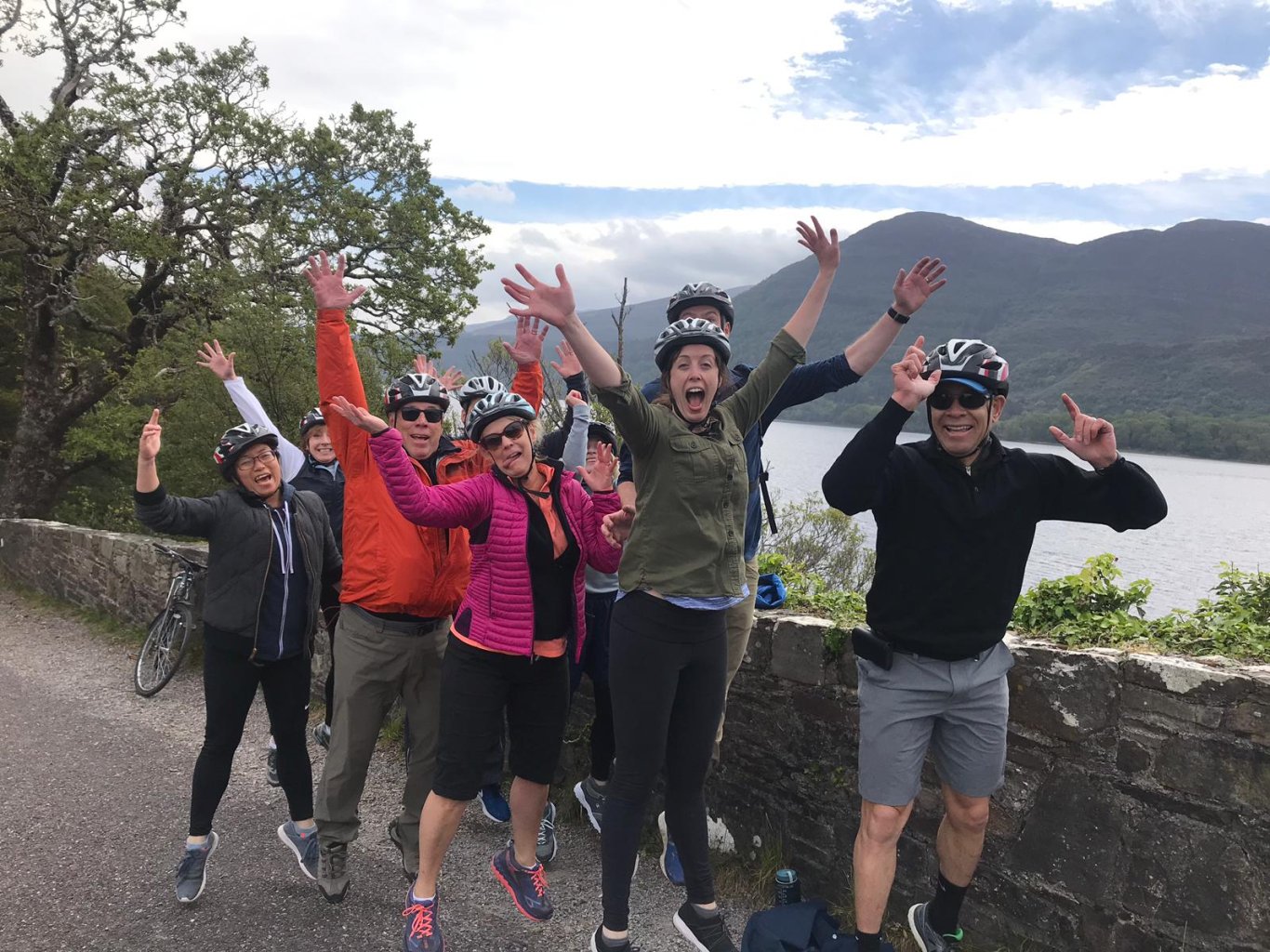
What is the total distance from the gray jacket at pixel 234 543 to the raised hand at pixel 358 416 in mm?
887

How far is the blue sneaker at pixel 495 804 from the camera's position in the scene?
4320mm

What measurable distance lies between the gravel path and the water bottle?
0.89 ft

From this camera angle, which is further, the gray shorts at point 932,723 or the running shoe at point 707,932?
the running shoe at point 707,932

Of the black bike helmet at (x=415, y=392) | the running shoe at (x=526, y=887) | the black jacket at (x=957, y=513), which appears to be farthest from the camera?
the black bike helmet at (x=415, y=392)

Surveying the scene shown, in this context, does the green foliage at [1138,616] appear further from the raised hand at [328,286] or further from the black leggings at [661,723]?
the raised hand at [328,286]

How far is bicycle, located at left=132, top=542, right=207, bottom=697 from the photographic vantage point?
22.6 ft

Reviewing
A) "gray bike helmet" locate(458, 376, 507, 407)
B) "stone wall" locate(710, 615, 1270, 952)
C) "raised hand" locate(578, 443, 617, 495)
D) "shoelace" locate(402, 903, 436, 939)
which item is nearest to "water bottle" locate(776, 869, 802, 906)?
"stone wall" locate(710, 615, 1270, 952)

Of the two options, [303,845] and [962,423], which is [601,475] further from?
[303,845]

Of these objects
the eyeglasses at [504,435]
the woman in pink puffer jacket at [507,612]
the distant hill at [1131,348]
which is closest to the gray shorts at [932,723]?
the woman in pink puffer jacket at [507,612]

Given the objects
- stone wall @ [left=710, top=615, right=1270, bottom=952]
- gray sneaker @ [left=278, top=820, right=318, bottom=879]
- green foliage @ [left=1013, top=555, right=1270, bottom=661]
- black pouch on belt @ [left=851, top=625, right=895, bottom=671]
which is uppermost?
green foliage @ [left=1013, top=555, right=1270, bottom=661]

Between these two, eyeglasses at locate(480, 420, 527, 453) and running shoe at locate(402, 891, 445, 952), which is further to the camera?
eyeglasses at locate(480, 420, 527, 453)

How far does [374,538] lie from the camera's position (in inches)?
137

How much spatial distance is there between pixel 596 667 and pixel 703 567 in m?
1.64

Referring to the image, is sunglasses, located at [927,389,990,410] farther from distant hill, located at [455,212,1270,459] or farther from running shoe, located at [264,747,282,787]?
distant hill, located at [455,212,1270,459]
